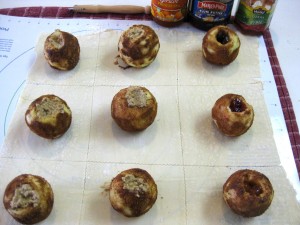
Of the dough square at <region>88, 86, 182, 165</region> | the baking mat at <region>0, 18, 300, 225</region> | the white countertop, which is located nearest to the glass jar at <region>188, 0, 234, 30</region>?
the baking mat at <region>0, 18, 300, 225</region>

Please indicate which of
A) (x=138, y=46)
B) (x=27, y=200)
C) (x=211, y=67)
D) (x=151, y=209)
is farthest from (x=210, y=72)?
(x=27, y=200)

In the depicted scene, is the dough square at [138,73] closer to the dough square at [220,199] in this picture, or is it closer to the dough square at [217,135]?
the dough square at [217,135]

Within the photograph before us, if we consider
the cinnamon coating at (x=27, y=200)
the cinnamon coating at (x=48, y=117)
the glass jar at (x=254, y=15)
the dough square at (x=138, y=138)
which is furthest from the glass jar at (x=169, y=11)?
the cinnamon coating at (x=27, y=200)

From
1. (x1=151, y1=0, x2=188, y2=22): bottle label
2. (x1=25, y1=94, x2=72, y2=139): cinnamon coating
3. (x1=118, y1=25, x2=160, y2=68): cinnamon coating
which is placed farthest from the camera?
(x1=151, y1=0, x2=188, y2=22): bottle label

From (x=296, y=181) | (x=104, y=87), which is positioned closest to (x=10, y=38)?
(x=104, y=87)

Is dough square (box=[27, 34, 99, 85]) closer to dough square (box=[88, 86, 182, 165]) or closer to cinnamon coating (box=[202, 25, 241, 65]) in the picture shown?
dough square (box=[88, 86, 182, 165])

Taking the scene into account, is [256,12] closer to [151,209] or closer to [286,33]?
[286,33]

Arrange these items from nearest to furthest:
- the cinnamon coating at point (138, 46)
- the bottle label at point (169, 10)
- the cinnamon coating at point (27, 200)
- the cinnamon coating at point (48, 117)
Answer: the cinnamon coating at point (27, 200) < the cinnamon coating at point (48, 117) < the cinnamon coating at point (138, 46) < the bottle label at point (169, 10)
